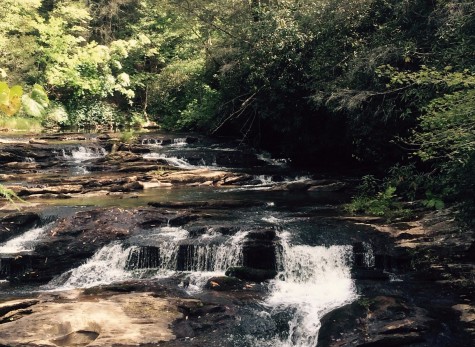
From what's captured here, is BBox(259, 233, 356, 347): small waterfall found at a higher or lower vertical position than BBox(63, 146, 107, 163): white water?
lower

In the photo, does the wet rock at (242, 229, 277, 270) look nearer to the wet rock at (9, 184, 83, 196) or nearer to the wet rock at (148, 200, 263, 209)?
the wet rock at (148, 200, 263, 209)

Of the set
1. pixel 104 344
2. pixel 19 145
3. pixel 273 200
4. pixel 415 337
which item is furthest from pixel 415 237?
pixel 19 145

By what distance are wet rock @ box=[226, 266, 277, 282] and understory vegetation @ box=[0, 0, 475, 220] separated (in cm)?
356

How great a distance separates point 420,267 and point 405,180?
11.6ft

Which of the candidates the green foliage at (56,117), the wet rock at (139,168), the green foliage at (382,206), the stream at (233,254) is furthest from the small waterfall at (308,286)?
the green foliage at (56,117)

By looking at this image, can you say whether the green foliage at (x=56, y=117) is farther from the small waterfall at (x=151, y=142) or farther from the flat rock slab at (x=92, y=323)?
the flat rock slab at (x=92, y=323)

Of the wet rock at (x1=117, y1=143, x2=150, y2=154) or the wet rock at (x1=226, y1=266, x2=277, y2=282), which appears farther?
the wet rock at (x1=117, y1=143, x2=150, y2=154)

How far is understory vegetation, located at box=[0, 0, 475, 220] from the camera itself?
29.7 feet

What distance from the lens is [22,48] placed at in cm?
2547

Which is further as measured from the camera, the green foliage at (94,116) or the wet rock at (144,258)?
the green foliage at (94,116)

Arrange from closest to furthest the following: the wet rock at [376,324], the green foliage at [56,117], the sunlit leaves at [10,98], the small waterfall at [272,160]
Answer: the sunlit leaves at [10,98]
the wet rock at [376,324]
the small waterfall at [272,160]
the green foliage at [56,117]

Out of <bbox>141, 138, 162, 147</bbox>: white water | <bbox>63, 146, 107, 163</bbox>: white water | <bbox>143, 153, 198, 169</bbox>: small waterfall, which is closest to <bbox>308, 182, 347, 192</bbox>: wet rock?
<bbox>143, 153, 198, 169</bbox>: small waterfall

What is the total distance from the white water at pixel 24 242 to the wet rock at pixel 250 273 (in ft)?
14.6

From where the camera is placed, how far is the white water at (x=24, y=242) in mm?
10117
